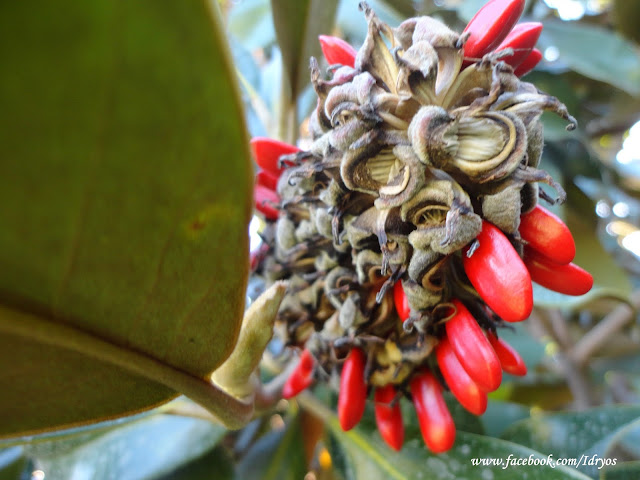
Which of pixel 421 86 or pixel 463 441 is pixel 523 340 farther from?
pixel 421 86

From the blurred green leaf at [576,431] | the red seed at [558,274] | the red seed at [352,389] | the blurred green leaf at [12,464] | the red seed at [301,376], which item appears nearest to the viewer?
the red seed at [558,274]

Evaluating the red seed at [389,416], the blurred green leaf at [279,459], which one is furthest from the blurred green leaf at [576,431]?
the blurred green leaf at [279,459]

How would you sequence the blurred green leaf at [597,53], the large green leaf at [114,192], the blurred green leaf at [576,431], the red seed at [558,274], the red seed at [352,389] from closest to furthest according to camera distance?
the large green leaf at [114,192], the red seed at [558,274], the red seed at [352,389], the blurred green leaf at [576,431], the blurred green leaf at [597,53]

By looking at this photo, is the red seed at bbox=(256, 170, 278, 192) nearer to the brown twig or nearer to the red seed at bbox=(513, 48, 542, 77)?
the red seed at bbox=(513, 48, 542, 77)

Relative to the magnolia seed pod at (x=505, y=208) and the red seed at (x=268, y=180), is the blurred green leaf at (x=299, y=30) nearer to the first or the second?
the red seed at (x=268, y=180)

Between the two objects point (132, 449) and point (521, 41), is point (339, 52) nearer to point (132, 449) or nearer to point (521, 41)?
point (521, 41)

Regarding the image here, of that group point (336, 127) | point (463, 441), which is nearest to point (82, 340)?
point (336, 127)
